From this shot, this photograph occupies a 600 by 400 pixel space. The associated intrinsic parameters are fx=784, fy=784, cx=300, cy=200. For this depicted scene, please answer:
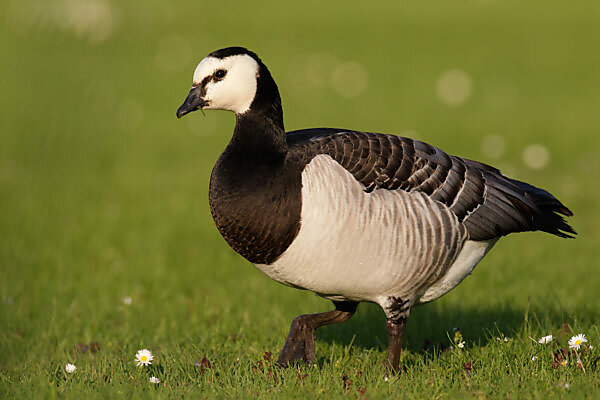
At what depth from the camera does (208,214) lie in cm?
1138

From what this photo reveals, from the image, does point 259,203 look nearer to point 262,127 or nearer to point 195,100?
point 262,127

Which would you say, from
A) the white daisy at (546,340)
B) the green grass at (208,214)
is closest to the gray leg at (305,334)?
the green grass at (208,214)

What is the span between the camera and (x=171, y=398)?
5.16 meters

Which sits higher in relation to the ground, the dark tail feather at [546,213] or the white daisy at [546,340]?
the dark tail feather at [546,213]

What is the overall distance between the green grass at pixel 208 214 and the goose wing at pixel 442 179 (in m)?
1.01

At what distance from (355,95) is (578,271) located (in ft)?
31.7

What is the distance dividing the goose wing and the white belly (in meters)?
0.10

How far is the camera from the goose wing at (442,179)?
5.77 m

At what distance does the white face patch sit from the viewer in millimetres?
5641

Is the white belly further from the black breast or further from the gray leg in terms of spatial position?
the gray leg

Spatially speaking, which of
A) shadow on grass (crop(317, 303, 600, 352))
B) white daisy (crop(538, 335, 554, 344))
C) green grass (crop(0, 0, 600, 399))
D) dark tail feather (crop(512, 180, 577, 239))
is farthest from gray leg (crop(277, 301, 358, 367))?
dark tail feather (crop(512, 180, 577, 239))

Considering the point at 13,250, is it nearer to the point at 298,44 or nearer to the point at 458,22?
the point at 298,44

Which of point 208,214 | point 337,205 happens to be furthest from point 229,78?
point 208,214

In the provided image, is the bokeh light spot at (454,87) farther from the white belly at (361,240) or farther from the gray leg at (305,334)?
the white belly at (361,240)
